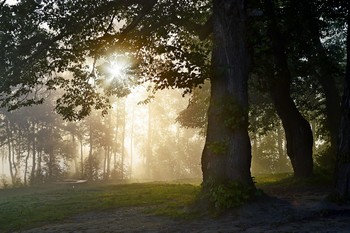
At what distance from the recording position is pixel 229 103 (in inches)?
533

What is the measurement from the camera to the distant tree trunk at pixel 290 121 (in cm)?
2003

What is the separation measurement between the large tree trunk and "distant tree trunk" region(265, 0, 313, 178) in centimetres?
612

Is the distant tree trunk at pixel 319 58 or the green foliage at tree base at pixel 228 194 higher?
the distant tree trunk at pixel 319 58

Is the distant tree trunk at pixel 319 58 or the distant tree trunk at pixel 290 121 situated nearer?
the distant tree trunk at pixel 319 58

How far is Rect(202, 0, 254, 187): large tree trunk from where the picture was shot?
13.5 m

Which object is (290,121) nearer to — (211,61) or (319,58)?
(319,58)

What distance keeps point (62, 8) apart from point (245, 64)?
8631 millimetres

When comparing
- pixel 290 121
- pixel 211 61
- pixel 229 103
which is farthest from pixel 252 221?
pixel 290 121

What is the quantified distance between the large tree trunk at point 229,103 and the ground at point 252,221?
151 cm

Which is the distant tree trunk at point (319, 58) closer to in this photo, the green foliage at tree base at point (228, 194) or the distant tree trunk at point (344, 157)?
the distant tree trunk at point (344, 157)

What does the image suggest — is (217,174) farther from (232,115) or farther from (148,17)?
(148,17)

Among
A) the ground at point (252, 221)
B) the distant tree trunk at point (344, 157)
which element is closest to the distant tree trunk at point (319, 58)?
the distant tree trunk at point (344, 157)

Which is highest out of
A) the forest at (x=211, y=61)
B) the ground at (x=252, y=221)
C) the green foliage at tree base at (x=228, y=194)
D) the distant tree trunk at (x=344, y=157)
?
the forest at (x=211, y=61)

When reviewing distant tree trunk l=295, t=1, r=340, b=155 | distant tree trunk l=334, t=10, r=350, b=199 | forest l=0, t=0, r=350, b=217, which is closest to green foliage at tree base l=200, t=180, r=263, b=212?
forest l=0, t=0, r=350, b=217
